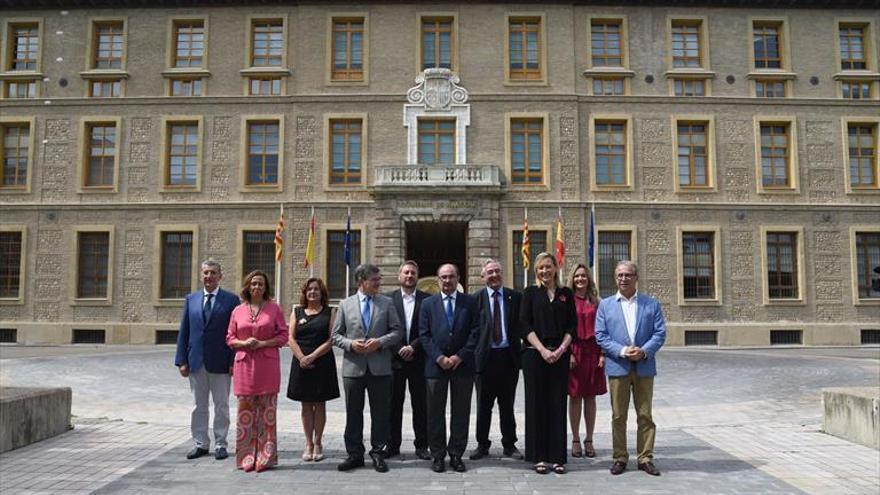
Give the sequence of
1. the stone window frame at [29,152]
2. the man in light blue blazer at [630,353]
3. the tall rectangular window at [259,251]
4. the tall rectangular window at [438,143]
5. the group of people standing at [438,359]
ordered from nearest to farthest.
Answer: the man in light blue blazer at [630,353]
the group of people standing at [438,359]
the tall rectangular window at [259,251]
the tall rectangular window at [438,143]
the stone window frame at [29,152]

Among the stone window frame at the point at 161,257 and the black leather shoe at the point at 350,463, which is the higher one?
the stone window frame at the point at 161,257

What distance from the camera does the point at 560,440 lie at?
6.49 meters

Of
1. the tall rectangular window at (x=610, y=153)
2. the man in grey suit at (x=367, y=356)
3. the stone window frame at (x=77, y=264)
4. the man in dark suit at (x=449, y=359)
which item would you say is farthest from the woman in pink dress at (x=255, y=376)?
the stone window frame at (x=77, y=264)

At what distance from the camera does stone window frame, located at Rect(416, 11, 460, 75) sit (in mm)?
23781

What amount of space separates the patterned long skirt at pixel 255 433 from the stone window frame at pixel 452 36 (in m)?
18.8

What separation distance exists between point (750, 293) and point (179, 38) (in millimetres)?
22820

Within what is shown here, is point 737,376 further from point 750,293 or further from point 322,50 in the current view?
point 322,50

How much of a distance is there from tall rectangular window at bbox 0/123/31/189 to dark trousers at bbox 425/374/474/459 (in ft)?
77.6

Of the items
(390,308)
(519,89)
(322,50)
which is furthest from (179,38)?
(390,308)

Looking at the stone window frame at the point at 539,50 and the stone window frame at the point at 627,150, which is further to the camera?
the stone window frame at the point at 539,50

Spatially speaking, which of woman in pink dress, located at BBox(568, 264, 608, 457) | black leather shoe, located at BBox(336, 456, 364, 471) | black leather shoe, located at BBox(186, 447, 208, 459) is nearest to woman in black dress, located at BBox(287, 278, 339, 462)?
black leather shoe, located at BBox(336, 456, 364, 471)

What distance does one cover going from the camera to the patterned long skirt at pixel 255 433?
6535mm

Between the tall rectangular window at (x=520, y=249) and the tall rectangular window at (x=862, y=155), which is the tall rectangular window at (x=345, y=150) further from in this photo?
the tall rectangular window at (x=862, y=155)

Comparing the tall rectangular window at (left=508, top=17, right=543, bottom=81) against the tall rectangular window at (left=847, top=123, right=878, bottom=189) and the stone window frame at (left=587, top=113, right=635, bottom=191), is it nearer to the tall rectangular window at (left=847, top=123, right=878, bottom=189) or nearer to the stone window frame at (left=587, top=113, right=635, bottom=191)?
the stone window frame at (left=587, top=113, right=635, bottom=191)
